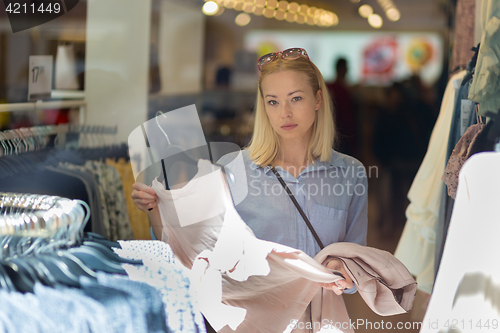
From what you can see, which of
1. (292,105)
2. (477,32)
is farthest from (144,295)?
(477,32)

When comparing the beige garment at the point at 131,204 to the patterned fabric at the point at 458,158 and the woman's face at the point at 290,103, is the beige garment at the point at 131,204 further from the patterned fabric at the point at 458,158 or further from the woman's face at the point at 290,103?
the patterned fabric at the point at 458,158

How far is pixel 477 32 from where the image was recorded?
6.14ft

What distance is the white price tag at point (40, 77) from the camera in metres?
1.69

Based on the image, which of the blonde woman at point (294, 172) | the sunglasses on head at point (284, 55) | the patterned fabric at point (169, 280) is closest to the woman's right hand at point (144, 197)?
the blonde woman at point (294, 172)

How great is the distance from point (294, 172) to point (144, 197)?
560mm

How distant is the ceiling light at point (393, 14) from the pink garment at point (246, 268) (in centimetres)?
99

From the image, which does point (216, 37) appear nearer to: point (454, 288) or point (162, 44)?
point (162, 44)

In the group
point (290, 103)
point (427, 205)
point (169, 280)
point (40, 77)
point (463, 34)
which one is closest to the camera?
point (169, 280)

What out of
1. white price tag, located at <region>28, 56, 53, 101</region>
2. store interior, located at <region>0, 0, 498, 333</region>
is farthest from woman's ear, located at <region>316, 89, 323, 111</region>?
white price tag, located at <region>28, 56, 53, 101</region>

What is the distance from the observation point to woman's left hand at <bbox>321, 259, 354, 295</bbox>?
1581 millimetres

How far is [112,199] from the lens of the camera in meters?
1.67

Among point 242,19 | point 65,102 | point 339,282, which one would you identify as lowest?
point 339,282

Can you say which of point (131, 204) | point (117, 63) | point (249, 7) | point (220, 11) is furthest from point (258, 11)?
A: point (131, 204)

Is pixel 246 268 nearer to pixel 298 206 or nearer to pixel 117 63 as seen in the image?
pixel 298 206
